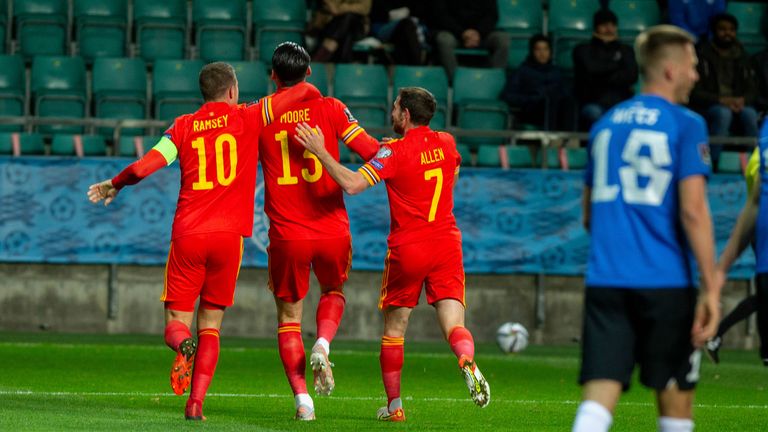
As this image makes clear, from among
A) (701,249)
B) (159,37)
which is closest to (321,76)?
(159,37)

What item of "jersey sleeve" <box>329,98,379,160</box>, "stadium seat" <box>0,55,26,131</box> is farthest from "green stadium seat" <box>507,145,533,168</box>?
"jersey sleeve" <box>329,98,379,160</box>

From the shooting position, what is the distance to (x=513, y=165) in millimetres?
17375

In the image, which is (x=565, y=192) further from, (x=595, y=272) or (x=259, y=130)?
(x=595, y=272)

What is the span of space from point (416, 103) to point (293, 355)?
174cm

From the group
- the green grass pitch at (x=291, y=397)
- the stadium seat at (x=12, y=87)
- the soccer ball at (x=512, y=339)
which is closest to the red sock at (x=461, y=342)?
the green grass pitch at (x=291, y=397)

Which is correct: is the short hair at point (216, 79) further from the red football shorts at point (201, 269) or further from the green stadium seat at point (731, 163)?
the green stadium seat at point (731, 163)

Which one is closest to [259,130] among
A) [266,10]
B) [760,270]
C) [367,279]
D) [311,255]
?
[311,255]

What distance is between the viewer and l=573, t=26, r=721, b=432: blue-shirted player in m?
5.16

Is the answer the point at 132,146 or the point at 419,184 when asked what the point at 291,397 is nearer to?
the point at 419,184

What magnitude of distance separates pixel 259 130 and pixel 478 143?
9591 millimetres

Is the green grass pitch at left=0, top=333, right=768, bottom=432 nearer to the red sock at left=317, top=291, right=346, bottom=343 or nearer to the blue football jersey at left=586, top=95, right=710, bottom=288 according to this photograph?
the red sock at left=317, top=291, right=346, bottom=343

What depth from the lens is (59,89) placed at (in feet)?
57.7

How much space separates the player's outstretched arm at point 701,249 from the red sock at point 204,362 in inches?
155

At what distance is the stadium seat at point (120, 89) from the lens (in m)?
17.6
